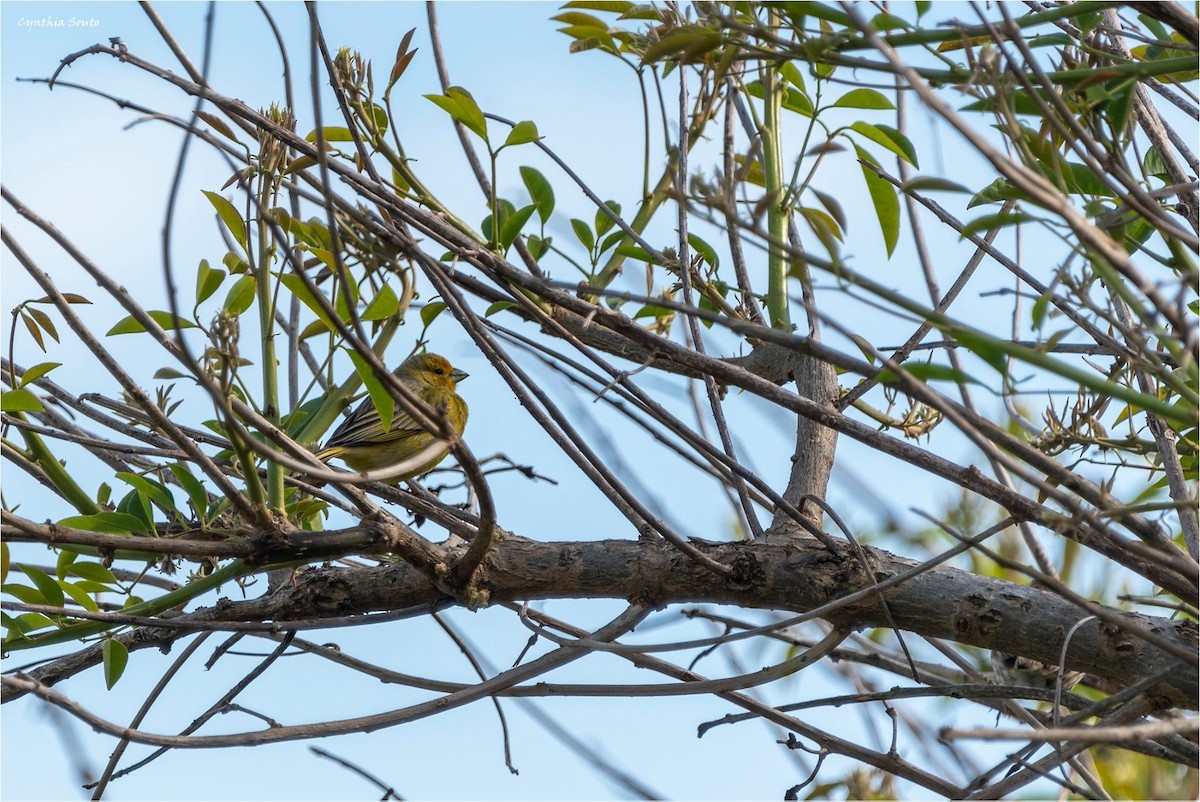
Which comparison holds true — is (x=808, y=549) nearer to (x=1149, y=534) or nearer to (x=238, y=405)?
(x=1149, y=534)

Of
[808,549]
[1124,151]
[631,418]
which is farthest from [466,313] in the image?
[1124,151]

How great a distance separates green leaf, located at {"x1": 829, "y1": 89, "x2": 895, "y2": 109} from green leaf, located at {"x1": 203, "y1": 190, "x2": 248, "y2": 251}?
4.38 feet

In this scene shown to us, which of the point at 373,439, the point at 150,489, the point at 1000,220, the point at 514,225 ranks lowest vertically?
the point at 1000,220

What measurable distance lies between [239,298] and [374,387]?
0.33 meters

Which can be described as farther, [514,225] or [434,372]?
[434,372]

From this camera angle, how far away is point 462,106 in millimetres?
2568

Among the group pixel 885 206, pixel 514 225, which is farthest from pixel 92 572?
pixel 885 206

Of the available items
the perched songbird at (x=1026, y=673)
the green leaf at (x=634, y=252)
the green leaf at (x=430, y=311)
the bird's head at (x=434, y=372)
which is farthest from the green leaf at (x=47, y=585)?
the bird's head at (x=434, y=372)

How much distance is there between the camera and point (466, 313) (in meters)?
2.14

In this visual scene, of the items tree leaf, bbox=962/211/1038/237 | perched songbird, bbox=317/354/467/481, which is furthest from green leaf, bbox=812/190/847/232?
perched songbird, bbox=317/354/467/481

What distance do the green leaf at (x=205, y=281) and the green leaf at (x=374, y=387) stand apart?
0.99ft

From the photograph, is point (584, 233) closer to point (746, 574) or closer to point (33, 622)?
point (746, 574)

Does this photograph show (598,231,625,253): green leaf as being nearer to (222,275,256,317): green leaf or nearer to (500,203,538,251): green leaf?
(500,203,538,251): green leaf

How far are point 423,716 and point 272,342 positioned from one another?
2.84ft
